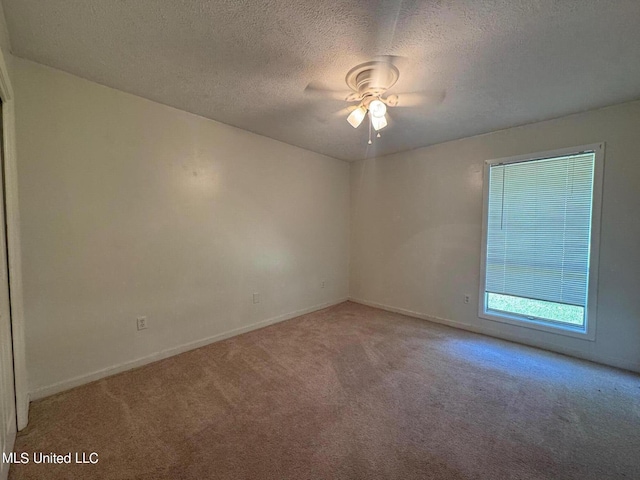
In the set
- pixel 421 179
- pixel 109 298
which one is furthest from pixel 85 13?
pixel 421 179

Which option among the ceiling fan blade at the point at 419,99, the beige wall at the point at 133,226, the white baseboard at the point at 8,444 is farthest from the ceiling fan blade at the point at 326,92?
the white baseboard at the point at 8,444

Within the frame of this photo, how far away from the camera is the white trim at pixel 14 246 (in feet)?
5.37

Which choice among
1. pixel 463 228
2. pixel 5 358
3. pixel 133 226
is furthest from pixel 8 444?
pixel 463 228

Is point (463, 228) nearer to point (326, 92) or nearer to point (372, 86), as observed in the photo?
point (372, 86)

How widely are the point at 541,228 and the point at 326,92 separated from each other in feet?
8.94

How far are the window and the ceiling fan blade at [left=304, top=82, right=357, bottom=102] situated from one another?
2092mm

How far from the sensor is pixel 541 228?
9.53 ft

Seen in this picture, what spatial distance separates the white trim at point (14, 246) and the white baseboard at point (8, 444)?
11 cm

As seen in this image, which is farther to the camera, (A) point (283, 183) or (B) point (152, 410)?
(A) point (283, 183)

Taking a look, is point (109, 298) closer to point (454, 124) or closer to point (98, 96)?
point (98, 96)

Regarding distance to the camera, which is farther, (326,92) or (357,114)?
(326,92)

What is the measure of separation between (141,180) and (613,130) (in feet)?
14.6

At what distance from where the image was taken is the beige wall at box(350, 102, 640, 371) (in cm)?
246

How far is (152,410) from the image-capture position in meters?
1.87
